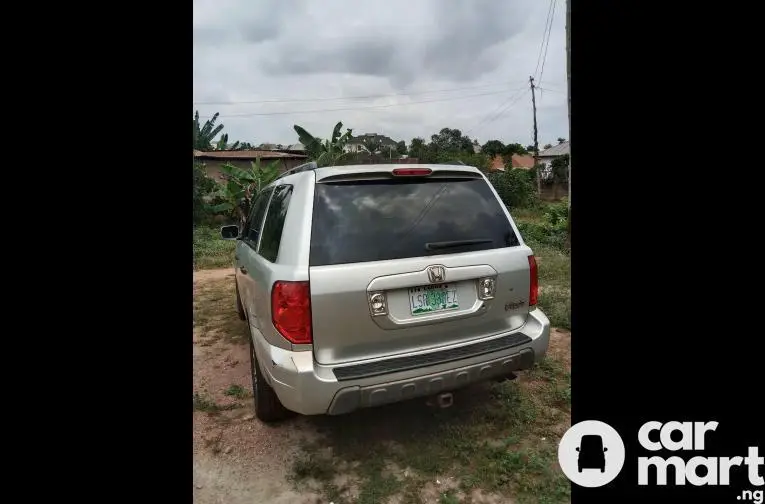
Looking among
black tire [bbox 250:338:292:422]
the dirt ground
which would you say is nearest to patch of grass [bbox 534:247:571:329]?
the dirt ground

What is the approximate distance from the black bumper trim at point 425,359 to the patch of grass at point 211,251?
8544mm

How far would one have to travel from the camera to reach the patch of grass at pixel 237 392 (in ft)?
12.4

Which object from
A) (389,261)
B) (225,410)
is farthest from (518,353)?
(225,410)

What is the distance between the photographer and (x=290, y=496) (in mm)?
2484

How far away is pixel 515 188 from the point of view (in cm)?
2012

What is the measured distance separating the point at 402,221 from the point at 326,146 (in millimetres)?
14389

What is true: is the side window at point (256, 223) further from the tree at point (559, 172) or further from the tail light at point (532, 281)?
the tree at point (559, 172)

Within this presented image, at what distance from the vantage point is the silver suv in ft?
7.70

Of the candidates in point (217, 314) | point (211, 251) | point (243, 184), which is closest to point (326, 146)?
point (243, 184)

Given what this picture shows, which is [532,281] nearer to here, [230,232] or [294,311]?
[294,311]

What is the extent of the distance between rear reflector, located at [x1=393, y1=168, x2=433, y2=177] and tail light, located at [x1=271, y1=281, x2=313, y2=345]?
0.90 meters

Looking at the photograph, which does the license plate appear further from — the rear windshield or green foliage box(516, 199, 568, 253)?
green foliage box(516, 199, 568, 253)

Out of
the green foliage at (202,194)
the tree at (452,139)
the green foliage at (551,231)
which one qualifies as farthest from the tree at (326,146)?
the tree at (452,139)
